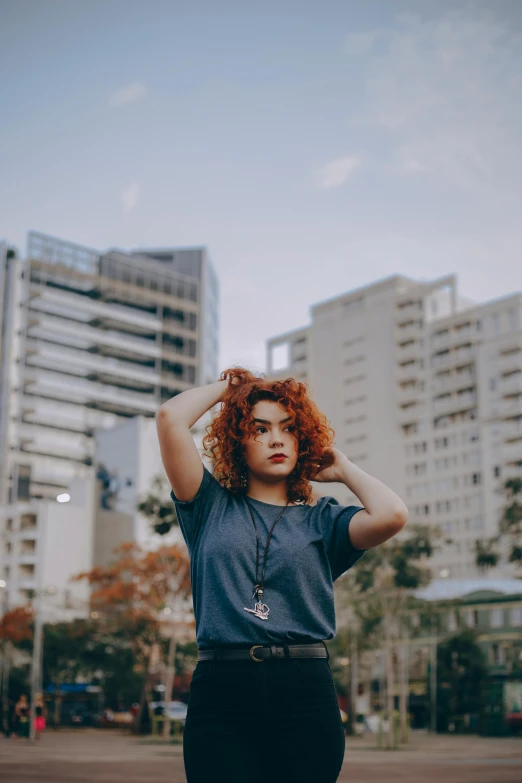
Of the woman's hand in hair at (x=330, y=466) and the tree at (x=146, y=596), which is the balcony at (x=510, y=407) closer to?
the tree at (x=146, y=596)

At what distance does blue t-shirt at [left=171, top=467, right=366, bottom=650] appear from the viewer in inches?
108

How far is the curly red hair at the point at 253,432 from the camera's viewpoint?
10.0ft

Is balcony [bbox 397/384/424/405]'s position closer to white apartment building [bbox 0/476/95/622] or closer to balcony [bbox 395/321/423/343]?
balcony [bbox 395/321/423/343]

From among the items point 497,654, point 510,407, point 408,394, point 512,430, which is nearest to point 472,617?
point 497,654

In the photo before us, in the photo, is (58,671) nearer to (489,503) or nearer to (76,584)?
(76,584)

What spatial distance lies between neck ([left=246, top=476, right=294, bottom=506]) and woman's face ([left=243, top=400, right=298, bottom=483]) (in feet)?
0.07

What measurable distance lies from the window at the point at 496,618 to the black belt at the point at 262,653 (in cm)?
5990

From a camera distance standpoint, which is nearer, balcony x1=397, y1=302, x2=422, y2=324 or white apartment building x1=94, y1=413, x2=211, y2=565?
white apartment building x1=94, y1=413, x2=211, y2=565

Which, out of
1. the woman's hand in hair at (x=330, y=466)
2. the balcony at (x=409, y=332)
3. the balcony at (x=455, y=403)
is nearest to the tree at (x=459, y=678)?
the balcony at (x=455, y=403)

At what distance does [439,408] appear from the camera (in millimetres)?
95875

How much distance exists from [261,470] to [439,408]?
310 feet

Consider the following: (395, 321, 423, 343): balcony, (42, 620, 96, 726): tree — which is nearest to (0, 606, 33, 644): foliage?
(42, 620, 96, 726): tree

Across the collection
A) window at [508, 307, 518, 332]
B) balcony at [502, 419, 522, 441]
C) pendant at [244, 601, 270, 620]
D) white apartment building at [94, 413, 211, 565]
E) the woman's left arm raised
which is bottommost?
pendant at [244, 601, 270, 620]

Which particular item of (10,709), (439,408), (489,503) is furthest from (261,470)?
(439,408)
